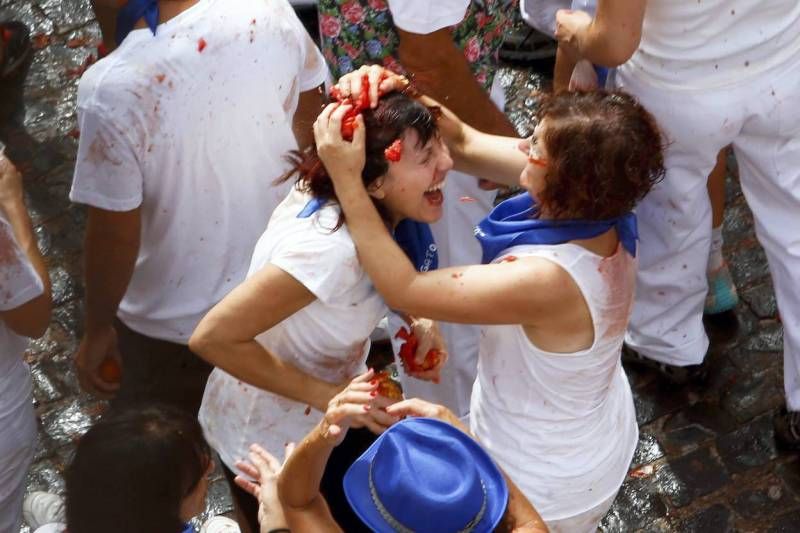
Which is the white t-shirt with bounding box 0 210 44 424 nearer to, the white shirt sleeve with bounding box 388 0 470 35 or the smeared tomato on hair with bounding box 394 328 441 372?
the smeared tomato on hair with bounding box 394 328 441 372

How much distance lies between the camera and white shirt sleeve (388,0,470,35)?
11.9 ft

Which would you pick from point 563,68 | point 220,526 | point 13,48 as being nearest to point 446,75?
Answer: point 563,68

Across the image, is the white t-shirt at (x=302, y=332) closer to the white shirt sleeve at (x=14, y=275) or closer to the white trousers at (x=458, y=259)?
the white shirt sleeve at (x=14, y=275)

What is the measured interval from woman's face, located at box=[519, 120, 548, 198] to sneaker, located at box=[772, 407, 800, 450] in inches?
72.7

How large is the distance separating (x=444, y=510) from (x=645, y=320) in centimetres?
222

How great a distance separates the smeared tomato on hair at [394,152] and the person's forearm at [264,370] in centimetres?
60

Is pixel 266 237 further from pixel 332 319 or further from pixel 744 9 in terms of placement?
pixel 744 9

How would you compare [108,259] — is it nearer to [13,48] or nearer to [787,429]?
[787,429]

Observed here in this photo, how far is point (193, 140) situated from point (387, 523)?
132 cm

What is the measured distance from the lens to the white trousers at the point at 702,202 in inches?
155

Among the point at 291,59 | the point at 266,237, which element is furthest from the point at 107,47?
the point at 266,237

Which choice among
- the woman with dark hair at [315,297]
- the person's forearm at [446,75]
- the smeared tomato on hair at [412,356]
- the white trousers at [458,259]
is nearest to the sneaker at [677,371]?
the white trousers at [458,259]

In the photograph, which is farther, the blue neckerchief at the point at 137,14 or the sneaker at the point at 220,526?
the sneaker at the point at 220,526

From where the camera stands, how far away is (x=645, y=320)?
15.2ft
